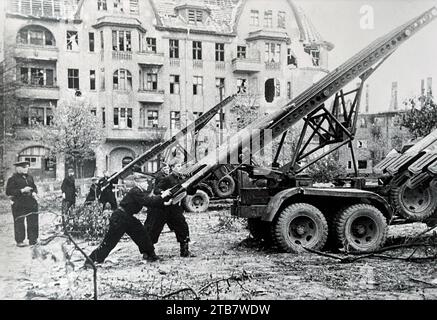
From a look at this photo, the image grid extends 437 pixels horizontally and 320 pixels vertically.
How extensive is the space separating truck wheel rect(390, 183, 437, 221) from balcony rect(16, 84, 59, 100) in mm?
5483

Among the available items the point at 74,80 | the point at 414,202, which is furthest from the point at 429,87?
the point at 74,80

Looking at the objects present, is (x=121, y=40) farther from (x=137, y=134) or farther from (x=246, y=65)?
(x=246, y=65)

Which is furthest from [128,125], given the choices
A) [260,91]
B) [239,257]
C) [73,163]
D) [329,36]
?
[329,36]

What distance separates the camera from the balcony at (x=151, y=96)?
8.35 meters

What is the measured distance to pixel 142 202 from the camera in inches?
262

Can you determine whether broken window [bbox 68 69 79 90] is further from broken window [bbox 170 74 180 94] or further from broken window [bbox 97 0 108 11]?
broken window [bbox 170 74 180 94]

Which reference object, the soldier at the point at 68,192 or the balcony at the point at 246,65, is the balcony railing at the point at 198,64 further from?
the soldier at the point at 68,192

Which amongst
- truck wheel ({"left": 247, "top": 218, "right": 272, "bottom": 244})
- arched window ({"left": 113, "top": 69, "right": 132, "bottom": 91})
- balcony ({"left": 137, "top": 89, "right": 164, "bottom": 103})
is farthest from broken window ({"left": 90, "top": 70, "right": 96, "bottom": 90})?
truck wheel ({"left": 247, "top": 218, "right": 272, "bottom": 244})

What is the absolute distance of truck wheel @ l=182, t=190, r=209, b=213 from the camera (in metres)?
12.5

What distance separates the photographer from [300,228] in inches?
284

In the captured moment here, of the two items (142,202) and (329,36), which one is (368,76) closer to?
(329,36)

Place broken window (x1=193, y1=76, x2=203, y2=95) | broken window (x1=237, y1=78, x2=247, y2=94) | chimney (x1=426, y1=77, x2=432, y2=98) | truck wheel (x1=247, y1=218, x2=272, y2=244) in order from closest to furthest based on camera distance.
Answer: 1. chimney (x1=426, y1=77, x2=432, y2=98)
2. truck wheel (x1=247, y1=218, x2=272, y2=244)
3. broken window (x1=237, y1=78, x2=247, y2=94)
4. broken window (x1=193, y1=76, x2=203, y2=95)

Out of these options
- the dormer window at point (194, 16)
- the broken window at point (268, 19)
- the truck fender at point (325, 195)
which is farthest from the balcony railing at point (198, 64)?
the truck fender at point (325, 195)
